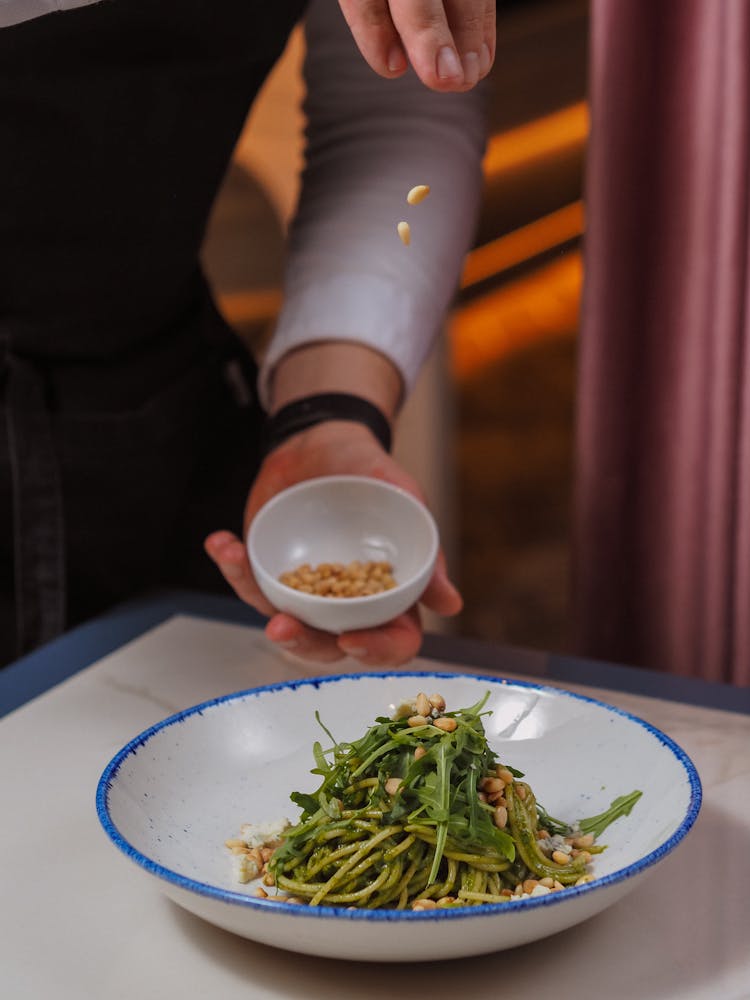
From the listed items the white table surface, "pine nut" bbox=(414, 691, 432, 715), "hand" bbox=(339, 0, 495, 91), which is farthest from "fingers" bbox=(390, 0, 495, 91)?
the white table surface

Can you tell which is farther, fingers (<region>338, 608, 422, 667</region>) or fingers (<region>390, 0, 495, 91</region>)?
fingers (<region>338, 608, 422, 667</region>)

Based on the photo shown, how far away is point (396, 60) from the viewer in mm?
722

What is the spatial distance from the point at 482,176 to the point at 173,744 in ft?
2.92

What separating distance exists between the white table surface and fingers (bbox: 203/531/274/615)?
0.19 meters

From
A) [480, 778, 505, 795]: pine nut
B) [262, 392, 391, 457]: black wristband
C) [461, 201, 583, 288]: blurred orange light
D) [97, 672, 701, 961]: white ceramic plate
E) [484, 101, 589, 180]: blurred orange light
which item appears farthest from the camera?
[461, 201, 583, 288]: blurred orange light

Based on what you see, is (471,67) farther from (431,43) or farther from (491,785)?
(491,785)

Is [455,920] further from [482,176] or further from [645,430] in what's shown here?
[482,176]

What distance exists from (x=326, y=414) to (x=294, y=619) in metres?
0.31

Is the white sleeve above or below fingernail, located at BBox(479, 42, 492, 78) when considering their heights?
below

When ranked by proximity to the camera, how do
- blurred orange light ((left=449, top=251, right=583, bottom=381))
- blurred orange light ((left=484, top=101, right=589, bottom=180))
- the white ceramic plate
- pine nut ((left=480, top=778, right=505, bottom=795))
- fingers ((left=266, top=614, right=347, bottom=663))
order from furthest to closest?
1. blurred orange light ((left=449, top=251, right=583, bottom=381))
2. blurred orange light ((left=484, top=101, right=589, bottom=180))
3. fingers ((left=266, top=614, right=347, bottom=663))
4. pine nut ((left=480, top=778, right=505, bottom=795))
5. the white ceramic plate

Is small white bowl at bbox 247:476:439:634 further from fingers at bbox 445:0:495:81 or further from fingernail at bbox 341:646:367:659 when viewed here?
fingers at bbox 445:0:495:81

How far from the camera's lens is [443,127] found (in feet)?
4.77

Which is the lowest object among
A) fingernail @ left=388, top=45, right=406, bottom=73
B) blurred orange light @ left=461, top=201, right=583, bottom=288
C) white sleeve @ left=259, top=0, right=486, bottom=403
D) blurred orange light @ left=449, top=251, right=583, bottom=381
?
blurred orange light @ left=449, top=251, right=583, bottom=381

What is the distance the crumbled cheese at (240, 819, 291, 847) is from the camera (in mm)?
809
